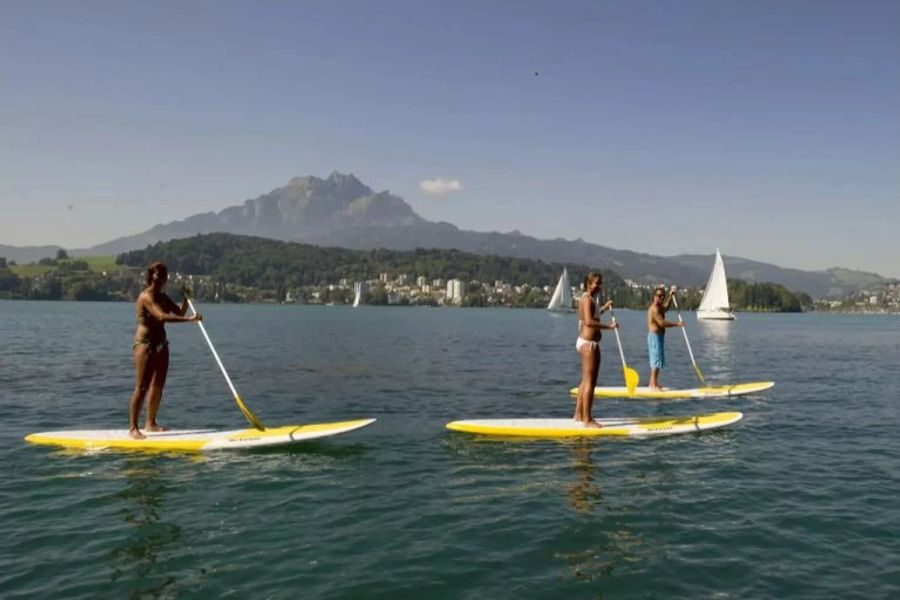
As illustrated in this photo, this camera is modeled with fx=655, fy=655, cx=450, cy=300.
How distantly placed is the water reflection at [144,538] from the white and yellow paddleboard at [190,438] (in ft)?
4.47

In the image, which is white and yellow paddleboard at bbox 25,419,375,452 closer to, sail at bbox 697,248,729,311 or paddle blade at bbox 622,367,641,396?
paddle blade at bbox 622,367,641,396

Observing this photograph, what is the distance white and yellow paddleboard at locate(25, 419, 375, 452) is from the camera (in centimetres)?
1514

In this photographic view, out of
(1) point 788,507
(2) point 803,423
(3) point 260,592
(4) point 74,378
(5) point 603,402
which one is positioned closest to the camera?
(3) point 260,592

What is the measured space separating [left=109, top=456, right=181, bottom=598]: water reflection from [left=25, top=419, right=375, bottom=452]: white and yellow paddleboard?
4.47ft

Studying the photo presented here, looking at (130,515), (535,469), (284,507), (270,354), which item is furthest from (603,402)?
(270,354)

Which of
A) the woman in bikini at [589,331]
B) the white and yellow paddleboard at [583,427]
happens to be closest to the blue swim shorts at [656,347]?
the white and yellow paddleboard at [583,427]

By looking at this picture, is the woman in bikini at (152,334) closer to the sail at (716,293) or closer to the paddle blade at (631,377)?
the paddle blade at (631,377)

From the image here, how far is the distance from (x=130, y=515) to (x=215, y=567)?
2.99 metres

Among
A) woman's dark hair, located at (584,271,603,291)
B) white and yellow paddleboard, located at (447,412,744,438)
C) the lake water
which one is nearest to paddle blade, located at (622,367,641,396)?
the lake water

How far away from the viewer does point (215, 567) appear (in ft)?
29.0

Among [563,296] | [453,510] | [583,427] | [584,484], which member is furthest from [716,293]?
[453,510]

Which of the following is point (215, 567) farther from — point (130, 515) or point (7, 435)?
point (7, 435)

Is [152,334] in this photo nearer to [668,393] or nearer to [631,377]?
[631,377]

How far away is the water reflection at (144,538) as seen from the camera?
27.5 ft
